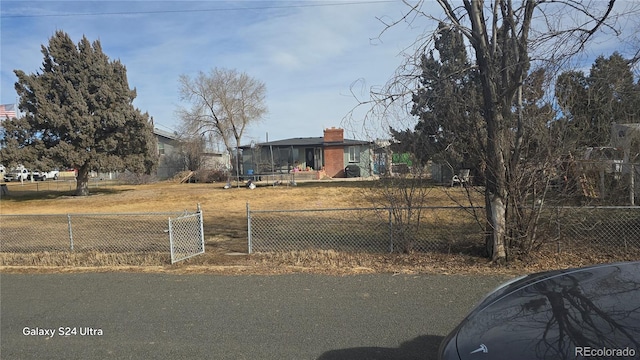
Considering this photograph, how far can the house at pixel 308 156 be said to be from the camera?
38438mm

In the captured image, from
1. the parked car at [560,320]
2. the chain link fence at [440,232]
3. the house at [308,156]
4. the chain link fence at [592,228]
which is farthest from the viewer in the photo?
the house at [308,156]

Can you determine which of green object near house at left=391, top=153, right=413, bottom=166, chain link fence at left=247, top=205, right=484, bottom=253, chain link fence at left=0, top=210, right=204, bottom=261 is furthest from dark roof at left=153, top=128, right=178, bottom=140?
green object near house at left=391, top=153, right=413, bottom=166

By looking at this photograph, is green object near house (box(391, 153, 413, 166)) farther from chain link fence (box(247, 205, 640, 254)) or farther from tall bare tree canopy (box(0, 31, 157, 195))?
tall bare tree canopy (box(0, 31, 157, 195))

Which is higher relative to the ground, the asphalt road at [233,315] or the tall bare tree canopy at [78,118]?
the tall bare tree canopy at [78,118]

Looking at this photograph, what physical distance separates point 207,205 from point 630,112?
15696 mm

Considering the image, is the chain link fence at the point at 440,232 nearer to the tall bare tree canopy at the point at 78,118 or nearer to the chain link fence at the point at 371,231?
the chain link fence at the point at 371,231

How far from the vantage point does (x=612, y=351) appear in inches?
70.6

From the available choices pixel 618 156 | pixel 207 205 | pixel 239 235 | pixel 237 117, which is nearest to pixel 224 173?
pixel 237 117

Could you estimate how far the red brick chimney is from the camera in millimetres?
38938

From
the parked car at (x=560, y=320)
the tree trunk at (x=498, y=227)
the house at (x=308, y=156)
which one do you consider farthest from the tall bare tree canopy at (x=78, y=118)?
the parked car at (x=560, y=320)

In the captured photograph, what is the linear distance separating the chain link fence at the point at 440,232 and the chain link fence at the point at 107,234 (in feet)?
4.22

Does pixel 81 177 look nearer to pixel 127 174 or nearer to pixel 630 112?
pixel 127 174

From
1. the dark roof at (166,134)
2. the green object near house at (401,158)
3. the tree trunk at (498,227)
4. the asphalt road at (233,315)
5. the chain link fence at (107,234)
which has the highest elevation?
the dark roof at (166,134)

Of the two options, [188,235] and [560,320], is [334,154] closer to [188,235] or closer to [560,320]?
[188,235]
